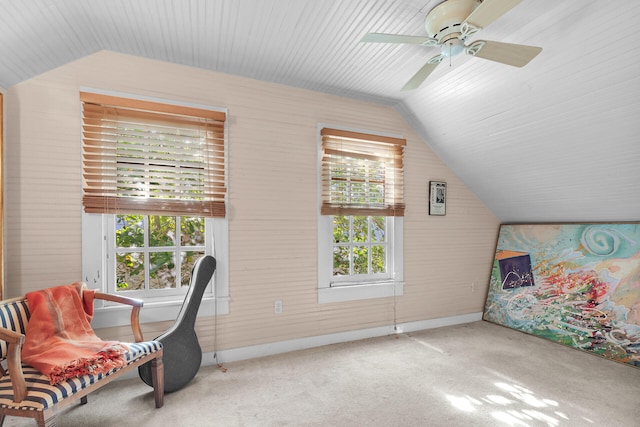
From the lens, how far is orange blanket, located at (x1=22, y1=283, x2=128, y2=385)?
1.76 metres

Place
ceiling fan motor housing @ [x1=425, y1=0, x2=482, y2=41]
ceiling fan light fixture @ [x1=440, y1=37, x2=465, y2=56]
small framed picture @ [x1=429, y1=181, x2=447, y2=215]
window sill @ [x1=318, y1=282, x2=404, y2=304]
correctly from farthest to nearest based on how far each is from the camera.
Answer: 1. small framed picture @ [x1=429, y1=181, x2=447, y2=215]
2. window sill @ [x1=318, y1=282, x2=404, y2=304]
3. ceiling fan light fixture @ [x1=440, y1=37, x2=465, y2=56]
4. ceiling fan motor housing @ [x1=425, y1=0, x2=482, y2=41]

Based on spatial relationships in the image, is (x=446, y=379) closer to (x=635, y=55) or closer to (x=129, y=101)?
(x=635, y=55)

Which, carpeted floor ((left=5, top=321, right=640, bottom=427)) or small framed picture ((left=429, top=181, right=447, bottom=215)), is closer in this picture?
carpeted floor ((left=5, top=321, right=640, bottom=427))

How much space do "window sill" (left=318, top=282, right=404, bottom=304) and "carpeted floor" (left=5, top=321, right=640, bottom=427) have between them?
52 cm

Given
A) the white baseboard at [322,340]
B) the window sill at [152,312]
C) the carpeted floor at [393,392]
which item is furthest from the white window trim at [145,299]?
the carpeted floor at [393,392]

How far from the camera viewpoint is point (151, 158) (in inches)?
109

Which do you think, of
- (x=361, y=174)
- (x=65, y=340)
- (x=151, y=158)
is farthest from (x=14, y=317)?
(x=361, y=174)

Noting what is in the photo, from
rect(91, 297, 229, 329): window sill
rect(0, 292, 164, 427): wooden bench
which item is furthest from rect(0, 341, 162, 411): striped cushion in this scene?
rect(91, 297, 229, 329): window sill

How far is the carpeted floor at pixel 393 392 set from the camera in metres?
2.14

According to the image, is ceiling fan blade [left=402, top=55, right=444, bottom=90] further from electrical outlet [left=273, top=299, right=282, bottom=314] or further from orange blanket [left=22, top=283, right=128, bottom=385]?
orange blanket [left=22, top=283, right=128, bottom=385]

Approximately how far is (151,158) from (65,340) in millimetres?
1509

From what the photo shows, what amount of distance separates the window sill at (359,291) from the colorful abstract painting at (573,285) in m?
1.55

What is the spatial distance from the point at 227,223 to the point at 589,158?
347 cm

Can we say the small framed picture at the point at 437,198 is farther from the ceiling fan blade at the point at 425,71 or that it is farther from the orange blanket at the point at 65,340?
the orange blanket at the point at 65,340
